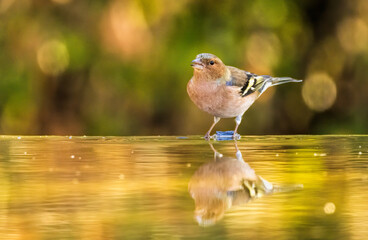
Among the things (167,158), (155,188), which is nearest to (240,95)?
(167,158)

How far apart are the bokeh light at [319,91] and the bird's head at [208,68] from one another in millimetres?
3319

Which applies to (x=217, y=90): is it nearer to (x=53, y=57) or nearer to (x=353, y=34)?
(x=53, y=57)

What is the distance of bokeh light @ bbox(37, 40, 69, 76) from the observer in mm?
7336

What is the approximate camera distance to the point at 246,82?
14.8ft

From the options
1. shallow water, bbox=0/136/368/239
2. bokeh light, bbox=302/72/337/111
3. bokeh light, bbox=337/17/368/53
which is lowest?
shallow water, bbox=0/136/368/239

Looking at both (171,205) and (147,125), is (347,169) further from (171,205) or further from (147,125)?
(147,125)

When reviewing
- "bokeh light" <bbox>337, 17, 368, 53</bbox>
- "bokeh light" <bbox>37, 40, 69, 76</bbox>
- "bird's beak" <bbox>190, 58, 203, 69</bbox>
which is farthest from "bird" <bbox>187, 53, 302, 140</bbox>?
"bokeh light" <bbox>337, 17, 368, 53</bbox>

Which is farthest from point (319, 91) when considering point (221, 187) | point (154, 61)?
point (221, 187)

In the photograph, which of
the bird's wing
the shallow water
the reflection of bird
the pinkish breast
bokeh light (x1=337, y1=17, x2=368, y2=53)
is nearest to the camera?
the shallow water

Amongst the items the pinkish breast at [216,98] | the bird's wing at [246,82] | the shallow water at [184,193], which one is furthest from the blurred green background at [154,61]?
the shallow water at [184,193]

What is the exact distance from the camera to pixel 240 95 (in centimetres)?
422

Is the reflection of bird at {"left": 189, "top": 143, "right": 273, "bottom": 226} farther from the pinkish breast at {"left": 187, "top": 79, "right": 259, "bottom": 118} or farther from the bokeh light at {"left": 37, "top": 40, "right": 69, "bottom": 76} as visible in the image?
the bokeh light at {"left": 37, "top": 40, "right": 69, "bottom": 76}

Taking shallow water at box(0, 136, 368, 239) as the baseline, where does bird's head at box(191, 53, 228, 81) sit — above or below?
above

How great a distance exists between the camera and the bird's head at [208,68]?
4141 millimetres
